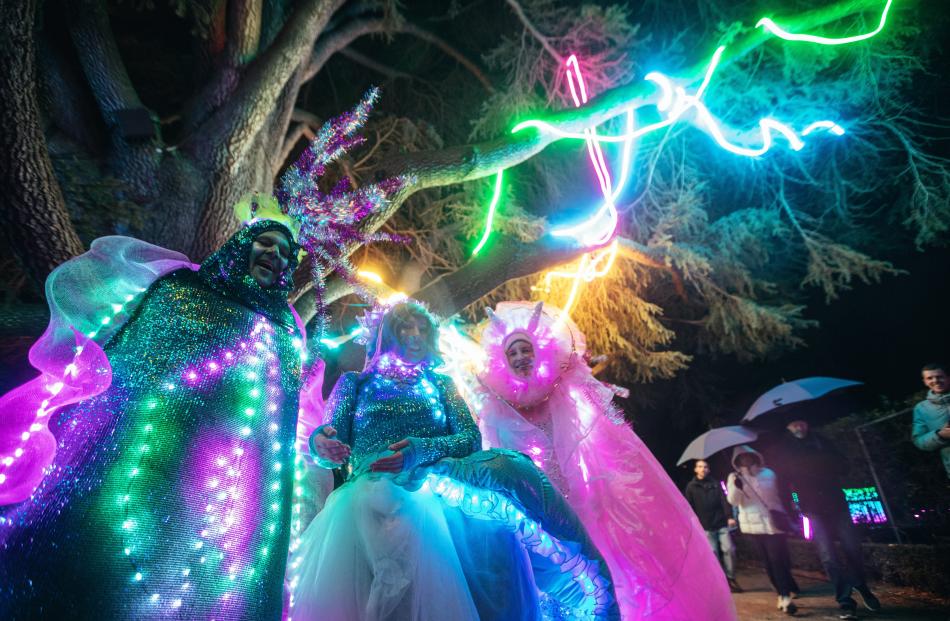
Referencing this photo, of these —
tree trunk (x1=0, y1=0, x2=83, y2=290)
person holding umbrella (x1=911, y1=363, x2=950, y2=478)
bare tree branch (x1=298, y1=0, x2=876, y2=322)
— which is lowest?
person holding umbrella (x1=911, y1=363, x2=950, y2=478)

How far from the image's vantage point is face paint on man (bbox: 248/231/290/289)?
2.47m

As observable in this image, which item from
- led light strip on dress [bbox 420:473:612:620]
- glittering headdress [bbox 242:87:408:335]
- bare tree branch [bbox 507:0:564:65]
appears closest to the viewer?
led light strip on dress [bbox 420:473:612:620]

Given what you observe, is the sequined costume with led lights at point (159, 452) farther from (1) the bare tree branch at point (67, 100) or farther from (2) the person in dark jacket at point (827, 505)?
(2) the person in dark jacket at point (827, 505)

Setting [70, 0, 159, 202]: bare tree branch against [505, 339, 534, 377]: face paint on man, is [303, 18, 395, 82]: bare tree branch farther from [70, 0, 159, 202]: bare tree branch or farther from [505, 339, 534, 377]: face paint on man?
[505, 339, 534, 377]: face paint on man

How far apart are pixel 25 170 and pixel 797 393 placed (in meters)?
9.13

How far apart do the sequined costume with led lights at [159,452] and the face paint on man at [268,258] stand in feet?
0.16

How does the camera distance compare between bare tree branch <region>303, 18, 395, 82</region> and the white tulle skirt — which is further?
bare tree branch <region>303, 18, 395, 82</region>

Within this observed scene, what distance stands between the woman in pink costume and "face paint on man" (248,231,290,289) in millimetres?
1806

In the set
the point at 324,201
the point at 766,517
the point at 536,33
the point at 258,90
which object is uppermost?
the point at 536,33

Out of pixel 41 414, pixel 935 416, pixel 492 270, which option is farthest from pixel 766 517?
pixel 41 414

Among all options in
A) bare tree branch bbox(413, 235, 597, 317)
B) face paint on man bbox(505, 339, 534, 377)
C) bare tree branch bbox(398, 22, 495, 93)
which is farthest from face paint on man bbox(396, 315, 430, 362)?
bare tree branch bbox(398, 22, 495, 93)

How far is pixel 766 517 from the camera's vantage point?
5.33 m

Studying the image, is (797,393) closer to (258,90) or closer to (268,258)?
(268,258)

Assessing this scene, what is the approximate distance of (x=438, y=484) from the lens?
2.29m
